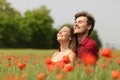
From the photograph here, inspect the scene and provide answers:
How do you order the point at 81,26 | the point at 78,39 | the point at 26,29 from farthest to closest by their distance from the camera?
the point at 26,29, the point at 78,39, the point at 81,26

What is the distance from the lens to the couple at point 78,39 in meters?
6.40

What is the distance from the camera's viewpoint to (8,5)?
317ft

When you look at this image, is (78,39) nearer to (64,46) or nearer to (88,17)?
(64,46)

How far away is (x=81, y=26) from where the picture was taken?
6.57m

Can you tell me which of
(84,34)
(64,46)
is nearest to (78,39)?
(84,34)

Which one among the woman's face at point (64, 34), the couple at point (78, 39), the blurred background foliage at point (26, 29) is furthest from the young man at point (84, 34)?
the blurred background foliage at point (26, 29)

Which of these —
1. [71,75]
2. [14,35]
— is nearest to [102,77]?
[71,75]

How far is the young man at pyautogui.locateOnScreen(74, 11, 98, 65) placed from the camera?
6.37 m

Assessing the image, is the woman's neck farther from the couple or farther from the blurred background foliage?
the blurred background foliage

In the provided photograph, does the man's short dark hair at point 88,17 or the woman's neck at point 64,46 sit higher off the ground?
the man's short dark hair at point 88,17

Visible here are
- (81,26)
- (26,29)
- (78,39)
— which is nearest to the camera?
(81,26)

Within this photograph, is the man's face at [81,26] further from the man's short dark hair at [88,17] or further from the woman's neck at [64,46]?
the woman's neck at [64,46]

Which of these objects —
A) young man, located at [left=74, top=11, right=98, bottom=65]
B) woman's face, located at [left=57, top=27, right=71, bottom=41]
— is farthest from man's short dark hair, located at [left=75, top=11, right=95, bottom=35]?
woman's face, located at [left=57, top=27, right=71, bottom=41]

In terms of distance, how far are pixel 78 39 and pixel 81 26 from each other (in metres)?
0.25
